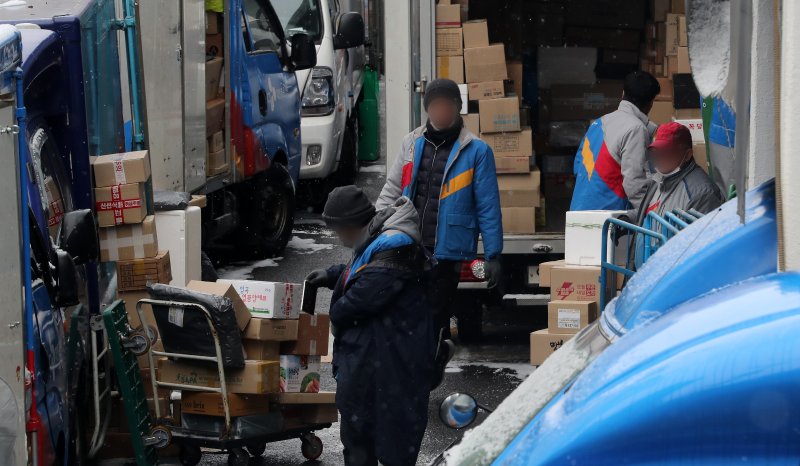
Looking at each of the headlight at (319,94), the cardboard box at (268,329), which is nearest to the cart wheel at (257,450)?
the cardboard box at (268,329)

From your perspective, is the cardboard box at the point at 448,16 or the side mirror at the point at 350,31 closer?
the cardboard box at the point at 448,16

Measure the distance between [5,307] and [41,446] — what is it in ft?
2.31

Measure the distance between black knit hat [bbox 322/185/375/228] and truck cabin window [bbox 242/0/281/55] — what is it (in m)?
5.57

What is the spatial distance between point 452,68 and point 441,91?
43.4 inches

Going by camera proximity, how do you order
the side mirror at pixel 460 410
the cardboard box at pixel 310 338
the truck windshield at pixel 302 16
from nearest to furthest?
the side mirror at pixel 460 410 → the cardboard box at pixel 310 338 → the truck windshield at pixel 302 16

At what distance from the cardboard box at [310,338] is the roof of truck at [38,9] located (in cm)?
181

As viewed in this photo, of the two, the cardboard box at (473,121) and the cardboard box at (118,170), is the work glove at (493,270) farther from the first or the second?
the cardboard box at (118,170)

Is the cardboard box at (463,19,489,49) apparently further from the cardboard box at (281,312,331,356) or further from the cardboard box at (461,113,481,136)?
the cardboard box at (281,312,331,356)

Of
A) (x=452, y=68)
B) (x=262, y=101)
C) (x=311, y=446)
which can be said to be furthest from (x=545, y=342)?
(x=262, y=101)

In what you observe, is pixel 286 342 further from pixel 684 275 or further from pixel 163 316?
pixel 684 275

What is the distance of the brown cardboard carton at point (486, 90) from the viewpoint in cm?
843

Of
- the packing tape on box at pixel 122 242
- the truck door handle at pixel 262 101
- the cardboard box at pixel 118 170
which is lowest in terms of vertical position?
the packing tape on box at pixel 122 242

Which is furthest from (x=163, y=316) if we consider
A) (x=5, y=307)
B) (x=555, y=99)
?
(x=555, y=99)

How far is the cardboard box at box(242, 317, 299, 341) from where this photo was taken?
6172 millimetres
